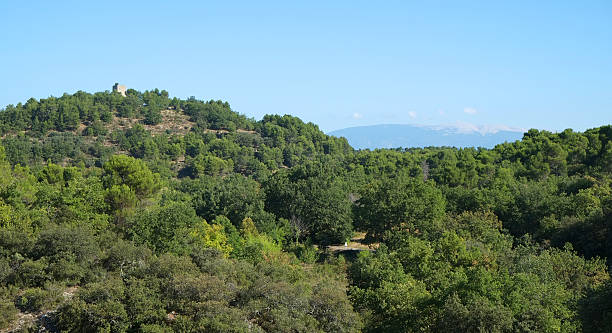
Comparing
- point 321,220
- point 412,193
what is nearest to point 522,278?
point 412,193

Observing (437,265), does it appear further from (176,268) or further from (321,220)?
(321,220)

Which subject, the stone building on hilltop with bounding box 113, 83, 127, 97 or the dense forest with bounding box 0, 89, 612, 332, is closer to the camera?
the dense forest with bounding box 0, 89, 612, 332

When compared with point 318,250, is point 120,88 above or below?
above

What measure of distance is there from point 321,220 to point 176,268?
21649 millimetres

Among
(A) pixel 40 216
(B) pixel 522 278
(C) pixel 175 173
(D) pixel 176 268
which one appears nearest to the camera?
(B) pixel 522 278

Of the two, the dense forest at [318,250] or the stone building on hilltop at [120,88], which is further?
the stone building on hilltop at [120,88]

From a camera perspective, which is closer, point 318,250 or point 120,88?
point 318,250

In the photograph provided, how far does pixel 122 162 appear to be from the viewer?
3600cm

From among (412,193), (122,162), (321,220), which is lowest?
(321,220)

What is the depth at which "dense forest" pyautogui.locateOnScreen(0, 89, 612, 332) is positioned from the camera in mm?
15992

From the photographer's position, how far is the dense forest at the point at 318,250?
15992 mm

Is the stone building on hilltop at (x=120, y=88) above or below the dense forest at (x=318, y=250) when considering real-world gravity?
above

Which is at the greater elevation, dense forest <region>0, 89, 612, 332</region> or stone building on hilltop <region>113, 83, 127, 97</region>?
stone building on hilltop <region>113, 83, 127, 97</region>

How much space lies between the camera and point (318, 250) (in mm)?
38344
